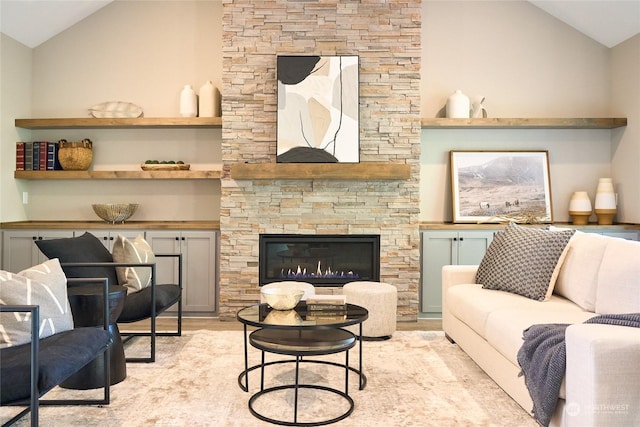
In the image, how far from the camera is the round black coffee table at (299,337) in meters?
2.75

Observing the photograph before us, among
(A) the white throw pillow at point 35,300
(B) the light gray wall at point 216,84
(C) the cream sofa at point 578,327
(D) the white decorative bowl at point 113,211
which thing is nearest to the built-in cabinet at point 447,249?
(B) the light gray wall at point 216,84

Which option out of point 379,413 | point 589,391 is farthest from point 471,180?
point 589,391

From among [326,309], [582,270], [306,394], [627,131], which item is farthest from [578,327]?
[627,131]

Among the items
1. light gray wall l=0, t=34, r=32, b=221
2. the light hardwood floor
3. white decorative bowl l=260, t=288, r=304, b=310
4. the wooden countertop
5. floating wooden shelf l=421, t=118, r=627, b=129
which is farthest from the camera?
floating wooden shelf l=421, t=118, r=627, b=129

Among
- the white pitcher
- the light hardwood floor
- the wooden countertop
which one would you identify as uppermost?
the white pitcher

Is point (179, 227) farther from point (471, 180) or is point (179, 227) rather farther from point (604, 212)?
point (604, 212)

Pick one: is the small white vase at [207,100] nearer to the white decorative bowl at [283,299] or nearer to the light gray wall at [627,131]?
the white decorative bowl at [283,299]

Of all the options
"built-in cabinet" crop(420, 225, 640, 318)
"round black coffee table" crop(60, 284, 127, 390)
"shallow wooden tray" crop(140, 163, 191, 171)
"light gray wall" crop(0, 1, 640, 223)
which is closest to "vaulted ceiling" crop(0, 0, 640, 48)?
"light gray wall" crop(0, 1, 640, 223)

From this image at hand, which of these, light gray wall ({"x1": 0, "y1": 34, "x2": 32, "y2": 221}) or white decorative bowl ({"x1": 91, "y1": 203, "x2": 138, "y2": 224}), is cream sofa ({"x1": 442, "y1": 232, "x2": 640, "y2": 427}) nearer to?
white decorative bowl ({"x1": 91, "y1": 203, "x2": 138, "y2": 224})

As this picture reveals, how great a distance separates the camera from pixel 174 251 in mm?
5102

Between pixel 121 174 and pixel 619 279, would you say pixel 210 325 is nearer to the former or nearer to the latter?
pixel 121 174

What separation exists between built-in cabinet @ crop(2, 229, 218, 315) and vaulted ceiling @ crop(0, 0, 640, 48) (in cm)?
194

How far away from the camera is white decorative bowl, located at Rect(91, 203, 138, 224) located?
5.24 m

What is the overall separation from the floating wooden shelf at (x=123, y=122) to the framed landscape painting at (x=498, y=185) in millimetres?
2461
